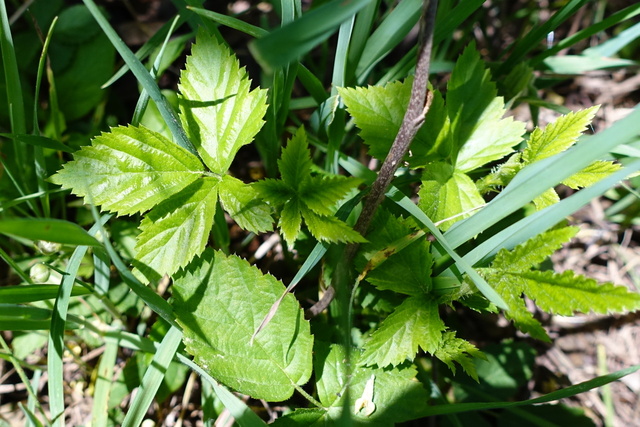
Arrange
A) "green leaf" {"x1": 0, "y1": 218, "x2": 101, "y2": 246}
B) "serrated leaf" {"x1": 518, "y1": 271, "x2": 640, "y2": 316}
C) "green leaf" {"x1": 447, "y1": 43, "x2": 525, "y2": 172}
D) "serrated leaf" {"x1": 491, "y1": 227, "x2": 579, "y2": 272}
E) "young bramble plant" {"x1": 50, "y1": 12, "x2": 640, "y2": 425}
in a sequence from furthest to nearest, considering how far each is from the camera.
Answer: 1. "green leaf" {"x1": 447, "y1": 43, "x2": 525, "y2": 172}
2. "young bramble plant" {"x1": 50, "y1": 12, "x2": 640, "y2": 425}
3. "serrated leaf" {"x1": 491, "y1": 227, "x2": 579, "y2": 272}
4. "serrated leaf" {"x1": 518, "y1": 271, "x2": 640, "y2": 316}
5. "green leaf" {"x1": 0, "y1": 218, "x2": 101, "y2": 246}

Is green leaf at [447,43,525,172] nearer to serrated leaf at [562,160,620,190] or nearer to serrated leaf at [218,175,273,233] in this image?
serrated leaf at [562,160,620,190]

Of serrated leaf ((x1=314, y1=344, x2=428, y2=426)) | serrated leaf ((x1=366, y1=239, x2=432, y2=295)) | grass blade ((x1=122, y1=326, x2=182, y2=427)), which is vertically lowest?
serrated leaf ((x1=314, y1=344, x2=428, y2=426))

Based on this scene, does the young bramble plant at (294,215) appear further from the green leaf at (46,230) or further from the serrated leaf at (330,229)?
the green leaf at (46,230)

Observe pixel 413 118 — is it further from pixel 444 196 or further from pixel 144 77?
pixel 144 77

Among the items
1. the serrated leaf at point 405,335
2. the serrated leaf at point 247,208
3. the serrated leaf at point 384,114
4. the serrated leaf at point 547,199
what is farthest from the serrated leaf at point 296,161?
the serrated leaf at point 547,199

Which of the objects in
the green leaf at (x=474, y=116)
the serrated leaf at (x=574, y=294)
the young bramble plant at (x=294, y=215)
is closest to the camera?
the serrated leaf at (x=574, y=294)

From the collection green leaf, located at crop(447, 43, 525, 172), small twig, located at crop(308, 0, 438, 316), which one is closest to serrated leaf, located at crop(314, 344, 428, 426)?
small twig, located at crop(308, 0, 438, 316)
